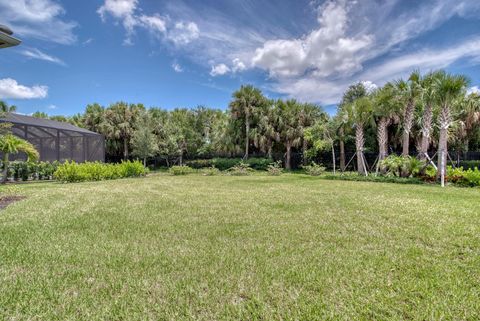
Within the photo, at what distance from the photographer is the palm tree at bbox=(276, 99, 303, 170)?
19141mm

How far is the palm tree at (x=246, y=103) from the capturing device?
2008 centimetres

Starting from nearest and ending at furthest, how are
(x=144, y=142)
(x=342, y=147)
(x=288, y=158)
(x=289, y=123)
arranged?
1. (x=342, y=147)
2. (x=289, y=123)
3. (x=288, y=158)
4. (x=144, y=142)

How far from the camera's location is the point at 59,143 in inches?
608

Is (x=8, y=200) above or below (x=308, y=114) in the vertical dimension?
below

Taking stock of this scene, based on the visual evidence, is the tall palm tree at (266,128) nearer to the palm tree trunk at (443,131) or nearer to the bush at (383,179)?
the bush at (383,179)

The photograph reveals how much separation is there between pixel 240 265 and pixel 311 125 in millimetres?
17802

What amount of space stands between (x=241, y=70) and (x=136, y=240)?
770 inches

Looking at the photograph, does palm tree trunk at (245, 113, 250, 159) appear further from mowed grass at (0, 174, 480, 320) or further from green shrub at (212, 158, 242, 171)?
mowed grass at (0, 174, 480, 320)

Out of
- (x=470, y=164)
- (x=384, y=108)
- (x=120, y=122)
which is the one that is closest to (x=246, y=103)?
(x=384, y=108)

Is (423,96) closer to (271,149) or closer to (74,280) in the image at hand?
(271,149)

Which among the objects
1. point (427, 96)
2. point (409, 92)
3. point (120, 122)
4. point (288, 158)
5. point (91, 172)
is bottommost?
point (91, 172)

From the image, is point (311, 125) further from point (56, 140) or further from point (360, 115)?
point (56, 140)

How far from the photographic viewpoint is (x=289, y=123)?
1941 centimetres

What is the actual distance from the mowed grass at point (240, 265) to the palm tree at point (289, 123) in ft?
46.7
